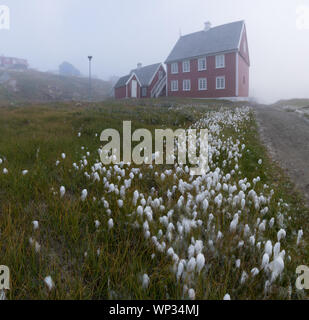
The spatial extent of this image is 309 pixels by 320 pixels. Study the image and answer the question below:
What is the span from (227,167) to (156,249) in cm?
382

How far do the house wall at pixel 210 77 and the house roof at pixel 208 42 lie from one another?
3.65ft

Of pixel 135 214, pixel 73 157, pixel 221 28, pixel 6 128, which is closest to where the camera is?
pixel 135 214

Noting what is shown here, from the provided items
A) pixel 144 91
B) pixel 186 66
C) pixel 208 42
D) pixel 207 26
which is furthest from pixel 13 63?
pixel 208 42

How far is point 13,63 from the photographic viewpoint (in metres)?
152

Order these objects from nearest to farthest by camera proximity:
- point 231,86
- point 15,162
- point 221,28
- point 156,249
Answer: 1. point 156,249
2. point 15,162
3. point 231,86
4. point 221,28

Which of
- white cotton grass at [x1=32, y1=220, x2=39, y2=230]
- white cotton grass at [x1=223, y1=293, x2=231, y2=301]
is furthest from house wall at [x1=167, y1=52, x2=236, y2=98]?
white cotton grass at [x1=223, y1=293, x2=231, y2=301]

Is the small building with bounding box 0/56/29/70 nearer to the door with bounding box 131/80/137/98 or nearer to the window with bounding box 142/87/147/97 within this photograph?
the door with bounding box 131/80/137/98

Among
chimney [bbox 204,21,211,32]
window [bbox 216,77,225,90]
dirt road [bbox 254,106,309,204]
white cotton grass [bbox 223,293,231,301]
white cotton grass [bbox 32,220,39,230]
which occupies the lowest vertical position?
white cotton grass [bbox 223,293,231,301]

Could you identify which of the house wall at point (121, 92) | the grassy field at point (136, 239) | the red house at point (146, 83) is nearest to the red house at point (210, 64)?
the red house at point (146, 83)

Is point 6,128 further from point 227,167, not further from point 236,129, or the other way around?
point 236,129

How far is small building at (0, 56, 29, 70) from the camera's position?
14526 centimetres

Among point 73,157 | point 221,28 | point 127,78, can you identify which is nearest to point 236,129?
point 73,157

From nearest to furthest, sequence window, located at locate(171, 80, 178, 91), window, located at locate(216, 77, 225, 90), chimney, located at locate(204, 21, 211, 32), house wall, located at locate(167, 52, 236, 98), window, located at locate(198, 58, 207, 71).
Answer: house wall, located at locate(167, 52, 236, 98)
window, located at locate(216, 77, 225, 90)
window, located at locate(198, 58, 207, 71)
chimney, located at locate(204, 21, 211, 32)
window, located at locate(171, 80, 178, 91)

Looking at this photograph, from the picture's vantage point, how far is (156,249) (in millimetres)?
2893
